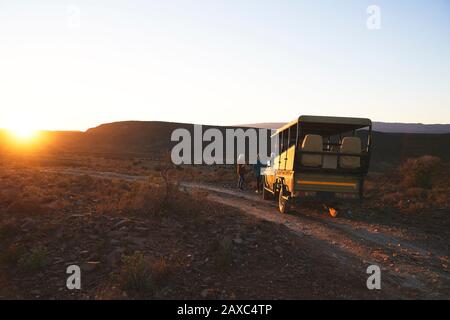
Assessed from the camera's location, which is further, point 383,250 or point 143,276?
point 383,250

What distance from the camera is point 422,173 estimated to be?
1977 centimetres

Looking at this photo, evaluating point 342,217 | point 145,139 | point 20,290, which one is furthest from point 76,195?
point 145,139

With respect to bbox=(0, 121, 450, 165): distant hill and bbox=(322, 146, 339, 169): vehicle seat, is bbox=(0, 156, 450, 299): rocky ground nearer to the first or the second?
bbox=(322, 146, 339, 169): vehicle seat

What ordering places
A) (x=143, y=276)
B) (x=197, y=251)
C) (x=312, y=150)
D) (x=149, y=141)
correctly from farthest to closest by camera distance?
1. (x=149, y=141)
2. (x=312, y=150)
3. (x=197, y=251)
4. (x=143, y=276)

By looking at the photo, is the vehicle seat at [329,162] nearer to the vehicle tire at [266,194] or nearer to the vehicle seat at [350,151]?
the vehicle seat at [350,151]

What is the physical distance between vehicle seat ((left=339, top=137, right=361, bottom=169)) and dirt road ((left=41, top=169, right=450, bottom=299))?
1779mm

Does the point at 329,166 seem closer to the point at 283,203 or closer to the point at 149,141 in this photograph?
the point at 283,203

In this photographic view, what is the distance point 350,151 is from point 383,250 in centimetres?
366

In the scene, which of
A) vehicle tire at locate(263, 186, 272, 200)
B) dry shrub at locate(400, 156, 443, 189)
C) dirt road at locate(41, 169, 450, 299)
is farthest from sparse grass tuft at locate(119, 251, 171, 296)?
dry shrub at locate(400, 156, 443, 189)

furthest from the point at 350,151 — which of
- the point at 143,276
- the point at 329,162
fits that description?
the point at 143,276

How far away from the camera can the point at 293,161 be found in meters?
10.5
